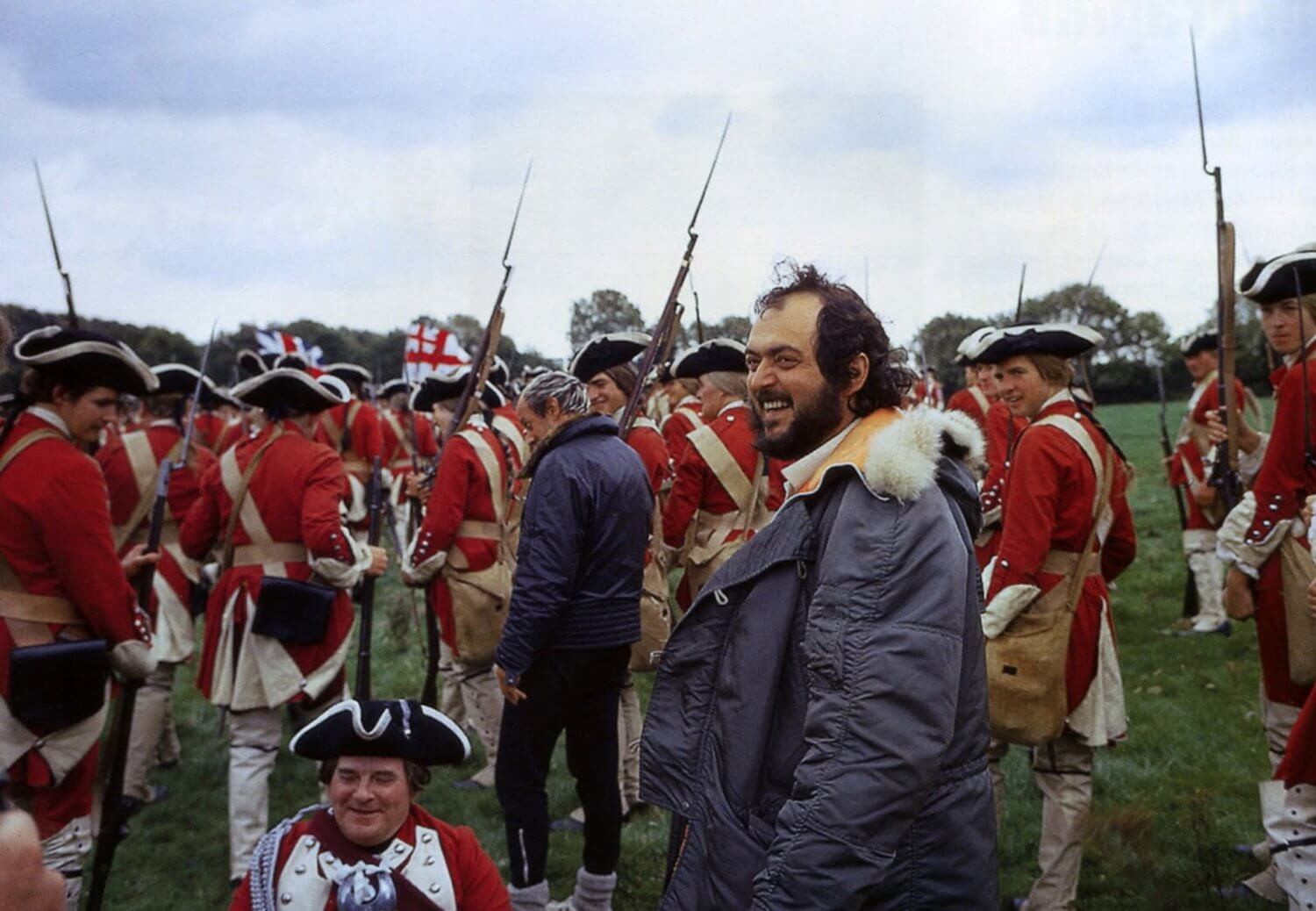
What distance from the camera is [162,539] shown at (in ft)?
21.7

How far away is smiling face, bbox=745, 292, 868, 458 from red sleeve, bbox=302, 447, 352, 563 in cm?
357

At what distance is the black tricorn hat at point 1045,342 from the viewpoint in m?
4.64

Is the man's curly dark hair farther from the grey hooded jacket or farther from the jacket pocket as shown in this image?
the jacket pocket

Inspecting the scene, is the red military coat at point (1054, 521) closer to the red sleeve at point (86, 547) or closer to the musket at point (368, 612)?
the musket at point (368, 612)

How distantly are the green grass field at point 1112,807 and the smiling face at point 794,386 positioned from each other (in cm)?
334

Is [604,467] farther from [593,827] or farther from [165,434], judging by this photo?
[165,434]

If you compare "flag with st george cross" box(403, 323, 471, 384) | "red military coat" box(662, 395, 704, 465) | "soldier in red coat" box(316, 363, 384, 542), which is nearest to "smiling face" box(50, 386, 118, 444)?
"red military coat" box(662, 395, 704, 465)

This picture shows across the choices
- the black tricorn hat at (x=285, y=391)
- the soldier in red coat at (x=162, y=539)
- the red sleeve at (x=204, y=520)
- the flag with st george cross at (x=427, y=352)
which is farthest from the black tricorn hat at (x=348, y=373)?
the black tricorn hat at (x=285, y=391)

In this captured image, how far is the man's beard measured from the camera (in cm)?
234

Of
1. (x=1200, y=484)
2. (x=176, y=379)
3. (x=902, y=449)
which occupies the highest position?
(x=176, y=379)

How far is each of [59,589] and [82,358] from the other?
0.89m

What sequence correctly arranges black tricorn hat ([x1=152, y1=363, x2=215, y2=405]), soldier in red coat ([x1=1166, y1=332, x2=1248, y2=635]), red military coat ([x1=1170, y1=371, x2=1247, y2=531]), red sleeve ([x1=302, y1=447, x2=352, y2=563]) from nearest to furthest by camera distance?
red sleeve ([x1=302, y1=447, x2=352, y2=563])
black tricorn hat ([x1=152, y1=363, x2=215, y2=405])
red military coat ([x1=1170, y1=371, x2=1247, y2=531])
soldier in red coat ([x1=1166, y1=332, x2=1248, y2=635])

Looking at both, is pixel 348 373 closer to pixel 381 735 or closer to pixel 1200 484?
pixel 1200 484

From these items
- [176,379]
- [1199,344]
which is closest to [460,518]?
[176,379]
